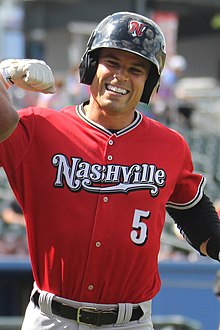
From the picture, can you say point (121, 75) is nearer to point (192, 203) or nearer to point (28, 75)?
point (28, 75)

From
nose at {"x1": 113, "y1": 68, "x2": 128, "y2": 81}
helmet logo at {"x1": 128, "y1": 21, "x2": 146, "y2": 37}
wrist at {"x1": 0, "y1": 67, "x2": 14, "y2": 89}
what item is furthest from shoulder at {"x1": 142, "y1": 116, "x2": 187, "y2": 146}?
wrist at {"x1": 0, "y1": 67, "x2": 14, "y2": 89}

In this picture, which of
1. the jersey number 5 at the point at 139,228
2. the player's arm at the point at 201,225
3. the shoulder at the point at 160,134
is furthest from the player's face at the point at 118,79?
the player's arm at the point at 201,225

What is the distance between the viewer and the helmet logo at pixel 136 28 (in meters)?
3.81

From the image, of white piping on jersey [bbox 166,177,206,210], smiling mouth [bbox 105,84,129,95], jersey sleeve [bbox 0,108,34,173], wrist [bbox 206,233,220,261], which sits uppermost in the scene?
smiling mouth [bbox 105,84,129,95]

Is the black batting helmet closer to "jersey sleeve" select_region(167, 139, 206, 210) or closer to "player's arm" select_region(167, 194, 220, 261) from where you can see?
"jersey sleeve" select_region(167, 139, 206, 210)

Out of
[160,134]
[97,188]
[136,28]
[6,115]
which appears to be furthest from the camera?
[160,134]

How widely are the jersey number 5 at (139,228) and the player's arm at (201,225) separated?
0.43 meters

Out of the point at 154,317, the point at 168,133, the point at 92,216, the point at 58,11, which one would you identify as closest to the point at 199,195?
the point at 168,133

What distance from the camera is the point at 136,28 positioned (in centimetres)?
383

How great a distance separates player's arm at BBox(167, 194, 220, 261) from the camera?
4070 mm

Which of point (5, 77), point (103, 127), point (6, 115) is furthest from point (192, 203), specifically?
point (6, 115)

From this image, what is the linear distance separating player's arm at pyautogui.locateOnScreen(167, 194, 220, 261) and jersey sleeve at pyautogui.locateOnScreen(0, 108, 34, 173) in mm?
840

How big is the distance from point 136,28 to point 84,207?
0.80 m

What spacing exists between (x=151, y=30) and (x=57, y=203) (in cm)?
86
